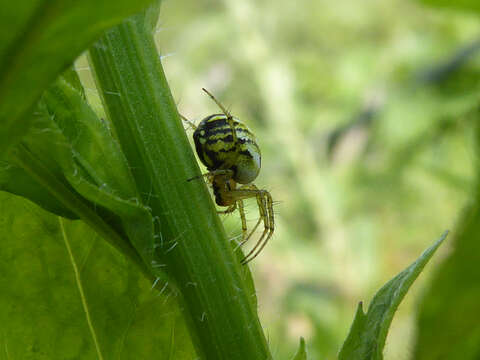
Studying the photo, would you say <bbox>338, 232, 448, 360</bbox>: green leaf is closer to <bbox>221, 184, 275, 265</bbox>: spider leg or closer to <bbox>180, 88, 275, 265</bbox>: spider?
<bbox>180, 88, 275, 265</bbox>: spider

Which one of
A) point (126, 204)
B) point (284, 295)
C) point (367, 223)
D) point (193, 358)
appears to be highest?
point (367, 223)

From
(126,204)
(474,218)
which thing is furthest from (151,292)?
(474,218)

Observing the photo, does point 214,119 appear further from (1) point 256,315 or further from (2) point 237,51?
(2) point 237,51

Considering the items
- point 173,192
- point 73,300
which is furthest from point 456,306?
point 73,300

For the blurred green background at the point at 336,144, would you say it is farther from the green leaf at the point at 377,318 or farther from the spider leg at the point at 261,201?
the green leaf at the point at 377,318

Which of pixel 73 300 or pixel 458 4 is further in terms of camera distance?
pixel 458 4

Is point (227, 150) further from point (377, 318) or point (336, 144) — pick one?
point (336, 144)
